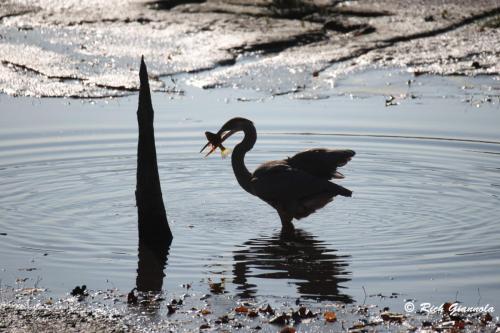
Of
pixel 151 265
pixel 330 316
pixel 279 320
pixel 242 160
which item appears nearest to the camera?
pixel 279 320

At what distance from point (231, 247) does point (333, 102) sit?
555 centimetres

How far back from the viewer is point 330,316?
291 inches

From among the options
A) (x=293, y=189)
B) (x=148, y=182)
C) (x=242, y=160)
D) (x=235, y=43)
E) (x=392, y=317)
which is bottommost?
(x=392, y=317)

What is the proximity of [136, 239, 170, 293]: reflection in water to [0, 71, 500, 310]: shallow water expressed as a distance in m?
0.07

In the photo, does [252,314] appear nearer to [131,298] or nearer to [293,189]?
[131,298]

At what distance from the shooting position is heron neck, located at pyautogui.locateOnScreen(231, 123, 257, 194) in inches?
436

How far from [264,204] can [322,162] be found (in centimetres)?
123

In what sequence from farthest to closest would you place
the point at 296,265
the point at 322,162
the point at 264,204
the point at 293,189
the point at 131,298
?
the point at 264,204 < the point at 322,162 < the point at 293,189 < the point at 296,265 < the point at 131,298

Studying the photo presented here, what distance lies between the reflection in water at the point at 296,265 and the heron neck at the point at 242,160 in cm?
98

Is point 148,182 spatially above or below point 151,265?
above

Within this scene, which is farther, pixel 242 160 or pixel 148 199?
pixel 242 160

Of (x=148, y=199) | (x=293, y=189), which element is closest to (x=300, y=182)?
(x=293, y=189)

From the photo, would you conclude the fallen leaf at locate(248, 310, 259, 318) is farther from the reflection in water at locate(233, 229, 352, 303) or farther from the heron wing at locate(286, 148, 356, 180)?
the heron wing at locate(286, 148, 356, 180)

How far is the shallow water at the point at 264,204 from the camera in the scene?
859 centimetres
